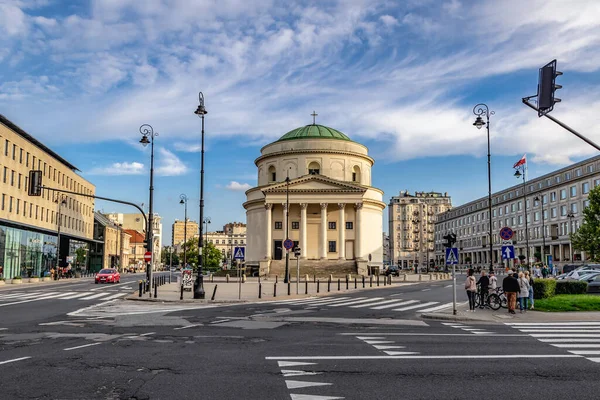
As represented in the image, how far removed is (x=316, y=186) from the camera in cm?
7219

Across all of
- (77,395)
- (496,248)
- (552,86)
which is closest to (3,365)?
(77,395)

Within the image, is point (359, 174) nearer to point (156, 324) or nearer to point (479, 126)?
point (479, 126)

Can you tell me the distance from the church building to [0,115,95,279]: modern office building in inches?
1014

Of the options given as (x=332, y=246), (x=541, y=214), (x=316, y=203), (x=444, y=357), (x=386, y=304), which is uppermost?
(x=541, y=214)

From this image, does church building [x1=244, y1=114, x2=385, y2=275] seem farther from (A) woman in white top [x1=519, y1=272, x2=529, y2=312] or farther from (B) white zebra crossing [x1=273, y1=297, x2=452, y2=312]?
(A) woman in white top [x1=519, y1=272, x2=529, y2=312]

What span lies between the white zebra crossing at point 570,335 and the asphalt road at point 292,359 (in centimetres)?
3

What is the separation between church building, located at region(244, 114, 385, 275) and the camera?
72.1 m

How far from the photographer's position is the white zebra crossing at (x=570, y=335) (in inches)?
496

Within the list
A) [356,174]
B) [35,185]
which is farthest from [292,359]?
[356,174]

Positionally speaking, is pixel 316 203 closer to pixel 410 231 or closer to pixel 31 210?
pixel 31 210

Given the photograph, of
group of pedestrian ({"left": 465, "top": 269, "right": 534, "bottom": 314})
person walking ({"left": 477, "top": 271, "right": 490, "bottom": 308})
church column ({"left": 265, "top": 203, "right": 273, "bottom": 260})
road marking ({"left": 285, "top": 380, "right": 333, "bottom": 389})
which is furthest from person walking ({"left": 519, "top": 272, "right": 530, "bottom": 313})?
church column ({"left": 265, "top": 203, "right": 273, "bottom": 260})

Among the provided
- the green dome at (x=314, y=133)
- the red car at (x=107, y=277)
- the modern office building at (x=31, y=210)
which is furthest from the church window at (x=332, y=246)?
the modern office building at (x=31, y=210)

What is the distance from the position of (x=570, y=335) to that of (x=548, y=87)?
284 inches

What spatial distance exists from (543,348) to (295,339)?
19.7ft
